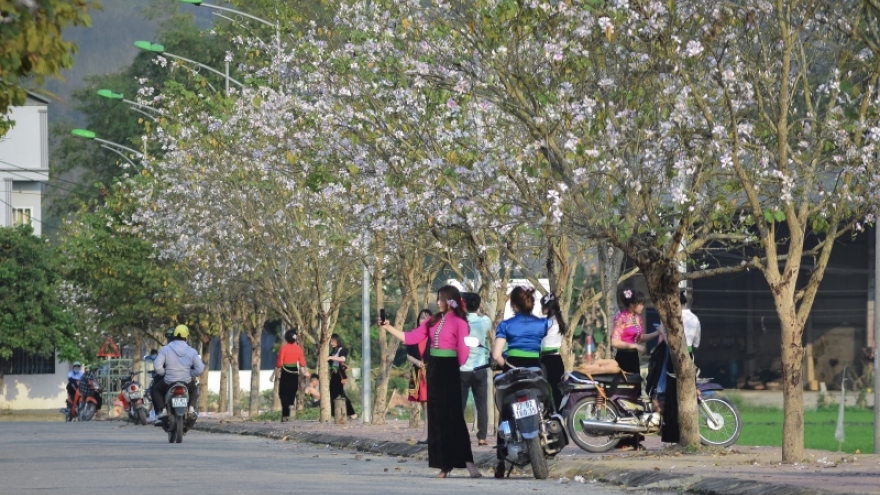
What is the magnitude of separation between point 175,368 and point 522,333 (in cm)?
1021

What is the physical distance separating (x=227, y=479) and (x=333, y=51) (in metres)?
9.34

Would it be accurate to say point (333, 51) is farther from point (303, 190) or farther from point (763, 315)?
point (763, 315)

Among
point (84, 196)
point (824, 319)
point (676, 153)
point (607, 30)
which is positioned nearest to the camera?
point (607, 30)

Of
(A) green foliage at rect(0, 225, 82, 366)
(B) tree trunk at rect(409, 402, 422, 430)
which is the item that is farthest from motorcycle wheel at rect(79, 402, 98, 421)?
(B) tree trunk at rect(409, 402, 422, 430)

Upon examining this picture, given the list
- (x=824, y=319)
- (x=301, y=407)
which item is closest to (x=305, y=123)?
(x=301, y=407)

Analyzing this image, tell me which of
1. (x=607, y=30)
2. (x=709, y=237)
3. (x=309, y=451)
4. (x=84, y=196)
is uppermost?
(x=84, y=196)

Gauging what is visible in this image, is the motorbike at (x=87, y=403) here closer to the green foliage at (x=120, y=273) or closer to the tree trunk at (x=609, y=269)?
the green foliage at (x=120, y=273)

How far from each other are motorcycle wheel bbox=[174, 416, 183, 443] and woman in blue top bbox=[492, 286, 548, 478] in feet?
32.2

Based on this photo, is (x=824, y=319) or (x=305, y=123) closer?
(x=305, y=123)

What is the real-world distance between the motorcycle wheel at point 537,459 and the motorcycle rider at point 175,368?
10.4 meters

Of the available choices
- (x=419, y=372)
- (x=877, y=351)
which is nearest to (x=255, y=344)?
(x=419, y=372)

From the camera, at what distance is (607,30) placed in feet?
49.2

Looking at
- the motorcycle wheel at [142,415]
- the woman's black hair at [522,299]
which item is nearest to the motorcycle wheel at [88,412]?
the motorcycle wheel at [142,415]

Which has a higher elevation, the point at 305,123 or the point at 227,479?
the point at 305,123
